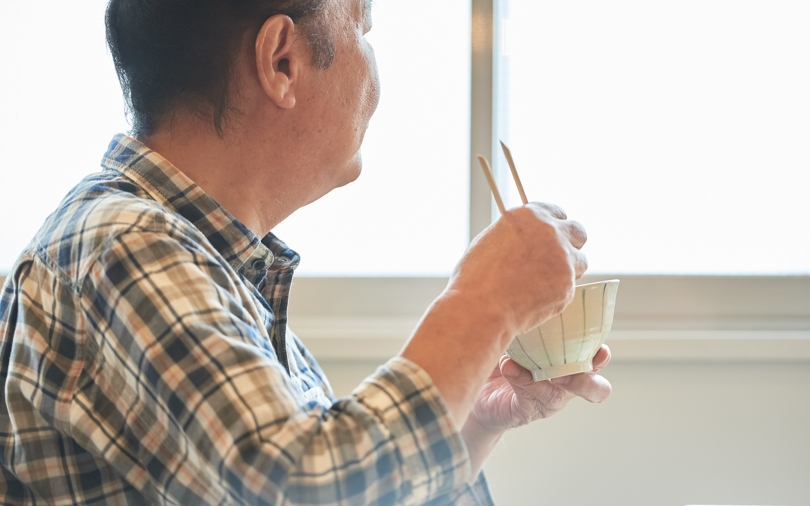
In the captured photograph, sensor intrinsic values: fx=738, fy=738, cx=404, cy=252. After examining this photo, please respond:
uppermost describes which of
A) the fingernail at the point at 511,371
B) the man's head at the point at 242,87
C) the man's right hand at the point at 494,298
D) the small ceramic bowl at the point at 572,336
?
the man's head at the point at 242,87

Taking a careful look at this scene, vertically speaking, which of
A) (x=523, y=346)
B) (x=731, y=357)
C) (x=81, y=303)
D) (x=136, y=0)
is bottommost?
(x=731, y=357)

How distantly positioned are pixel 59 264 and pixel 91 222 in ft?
0.14

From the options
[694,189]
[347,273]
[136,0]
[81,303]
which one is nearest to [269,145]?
[136,0]

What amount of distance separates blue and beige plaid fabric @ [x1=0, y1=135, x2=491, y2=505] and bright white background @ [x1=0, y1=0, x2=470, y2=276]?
0.87 meters

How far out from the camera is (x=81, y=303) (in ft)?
1.89

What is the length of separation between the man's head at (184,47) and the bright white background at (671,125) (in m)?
0.77

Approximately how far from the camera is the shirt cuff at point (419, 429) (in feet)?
1.80

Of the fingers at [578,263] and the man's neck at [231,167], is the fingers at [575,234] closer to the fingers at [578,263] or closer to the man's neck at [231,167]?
the fingers at [578,263]

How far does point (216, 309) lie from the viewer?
0.56 meters

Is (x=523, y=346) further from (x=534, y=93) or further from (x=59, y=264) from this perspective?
(x=534, y=93)

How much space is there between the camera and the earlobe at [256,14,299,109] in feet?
2.54

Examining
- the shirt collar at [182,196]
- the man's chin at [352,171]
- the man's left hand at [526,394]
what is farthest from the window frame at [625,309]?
the shirt collar at [182,196]

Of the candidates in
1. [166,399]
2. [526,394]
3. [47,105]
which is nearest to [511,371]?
[526,394]

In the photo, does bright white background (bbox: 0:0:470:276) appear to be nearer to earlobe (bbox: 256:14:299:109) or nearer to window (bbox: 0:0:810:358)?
window (bbox: 0:0:810:358)
